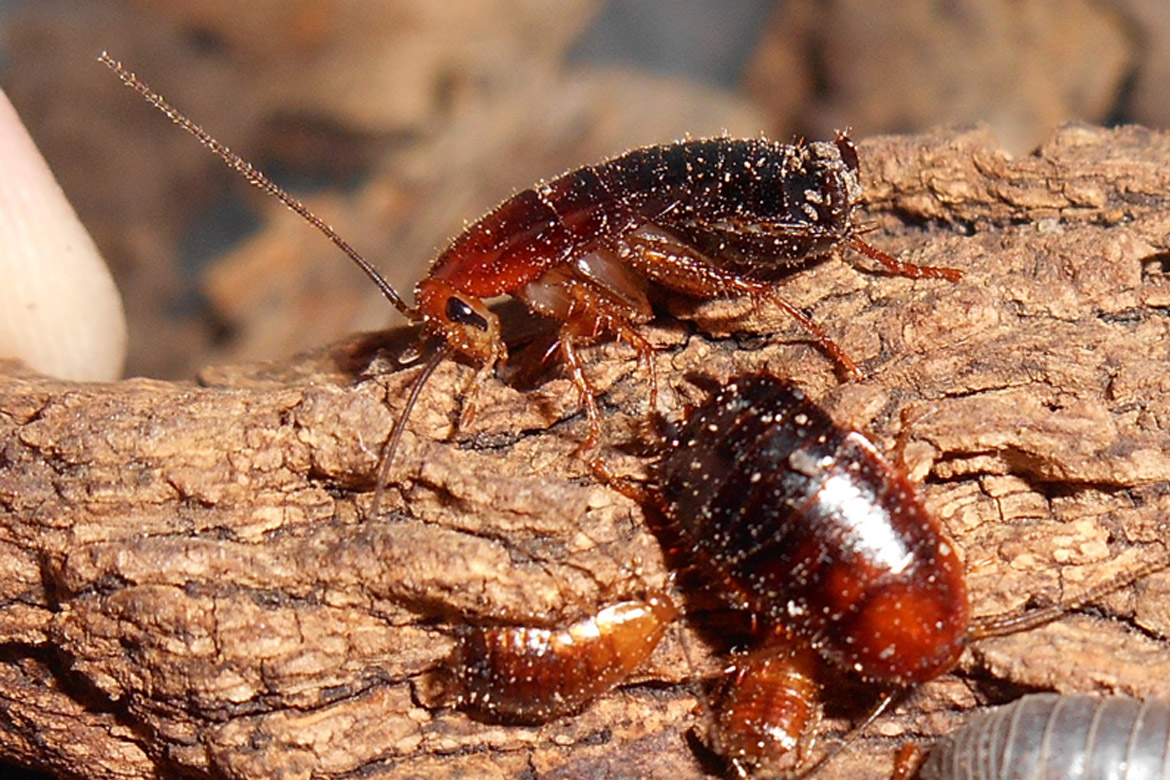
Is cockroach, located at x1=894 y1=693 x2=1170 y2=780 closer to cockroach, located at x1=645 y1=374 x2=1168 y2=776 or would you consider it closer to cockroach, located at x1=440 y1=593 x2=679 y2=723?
cockroach, located at x1=645 y1=374 x2=1168 y2=776

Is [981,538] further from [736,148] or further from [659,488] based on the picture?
[736,148]

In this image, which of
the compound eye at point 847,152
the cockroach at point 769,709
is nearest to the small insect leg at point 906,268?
the compound eye at point 847,152

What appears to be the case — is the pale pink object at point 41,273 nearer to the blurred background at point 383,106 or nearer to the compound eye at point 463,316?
the blurred background at point 383,106

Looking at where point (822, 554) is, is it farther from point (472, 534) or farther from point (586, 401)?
point (472, 534)

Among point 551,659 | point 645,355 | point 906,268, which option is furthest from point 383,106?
point 551,659

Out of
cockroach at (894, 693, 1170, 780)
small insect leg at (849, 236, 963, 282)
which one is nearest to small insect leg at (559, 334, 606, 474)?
small insect leg at (849, 236, 963, 282)

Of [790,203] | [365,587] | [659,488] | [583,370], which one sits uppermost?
[790,203]

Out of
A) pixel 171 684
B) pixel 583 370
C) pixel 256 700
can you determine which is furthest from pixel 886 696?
pixel 171 684
